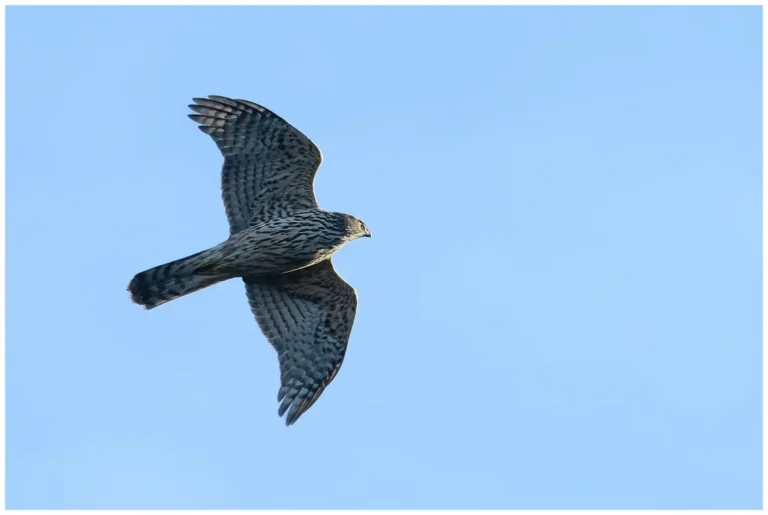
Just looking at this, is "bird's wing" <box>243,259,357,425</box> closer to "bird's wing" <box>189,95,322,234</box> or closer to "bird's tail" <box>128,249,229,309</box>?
"bird's wing" <box>189,95,322,234</box>

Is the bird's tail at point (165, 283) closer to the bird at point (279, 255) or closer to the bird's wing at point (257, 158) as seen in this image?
the bird at point (279, 255)

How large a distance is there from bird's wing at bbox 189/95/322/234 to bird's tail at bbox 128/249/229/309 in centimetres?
91

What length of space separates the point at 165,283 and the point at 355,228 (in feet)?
8.01

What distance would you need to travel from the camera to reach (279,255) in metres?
14.5

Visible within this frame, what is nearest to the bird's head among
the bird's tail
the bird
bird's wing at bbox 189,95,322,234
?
the bird

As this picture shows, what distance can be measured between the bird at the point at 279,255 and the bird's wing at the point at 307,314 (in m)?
0.01

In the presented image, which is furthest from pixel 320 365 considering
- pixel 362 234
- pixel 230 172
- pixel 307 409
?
pixel 230 172

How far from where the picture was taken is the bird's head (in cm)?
1480

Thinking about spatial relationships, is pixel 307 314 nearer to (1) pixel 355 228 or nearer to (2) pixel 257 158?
(1) pixel 355 228

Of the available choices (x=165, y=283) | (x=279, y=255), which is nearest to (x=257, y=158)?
(x=279, y=255)

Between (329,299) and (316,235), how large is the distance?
1.50 metres

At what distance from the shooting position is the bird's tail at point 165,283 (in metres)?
14.7

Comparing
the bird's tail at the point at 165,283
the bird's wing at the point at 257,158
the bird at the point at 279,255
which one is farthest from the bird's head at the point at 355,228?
the bird's tail at the point at 165,283

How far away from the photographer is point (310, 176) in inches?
603
